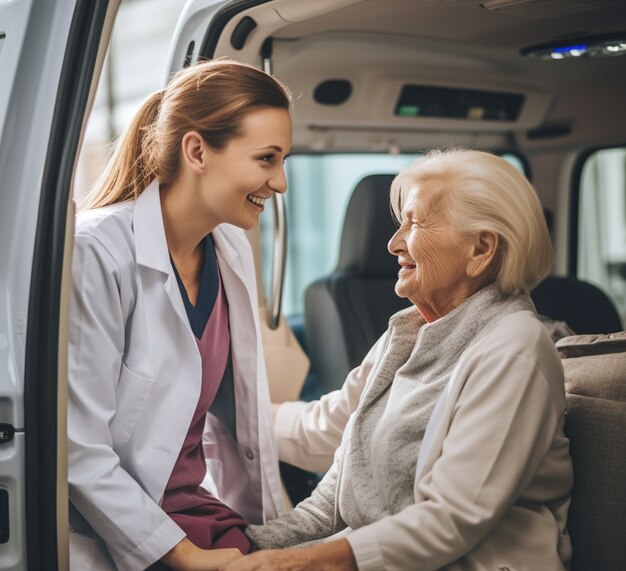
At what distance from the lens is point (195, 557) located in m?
1.95

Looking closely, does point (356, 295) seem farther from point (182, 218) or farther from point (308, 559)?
point (308, 559)

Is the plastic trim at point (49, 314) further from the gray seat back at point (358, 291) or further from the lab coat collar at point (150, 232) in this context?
the gray seat back at point (358, 291)

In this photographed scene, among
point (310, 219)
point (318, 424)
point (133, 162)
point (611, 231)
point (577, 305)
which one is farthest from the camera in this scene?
point (310, 219)

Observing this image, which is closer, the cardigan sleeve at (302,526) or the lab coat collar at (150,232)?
the lab coat collar at (150,232)

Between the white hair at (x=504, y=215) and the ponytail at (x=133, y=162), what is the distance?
27.3 inches

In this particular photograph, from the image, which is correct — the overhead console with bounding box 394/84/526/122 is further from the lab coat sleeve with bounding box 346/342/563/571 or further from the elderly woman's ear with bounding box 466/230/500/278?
the lab coat sleeve with bounding box 346/342/563/571

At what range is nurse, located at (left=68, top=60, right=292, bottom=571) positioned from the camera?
1914mm

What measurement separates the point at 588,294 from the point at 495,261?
1691 mm

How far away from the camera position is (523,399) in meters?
1.72

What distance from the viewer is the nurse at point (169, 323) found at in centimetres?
191

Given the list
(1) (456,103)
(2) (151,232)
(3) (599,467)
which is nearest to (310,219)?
(1) (456,103)

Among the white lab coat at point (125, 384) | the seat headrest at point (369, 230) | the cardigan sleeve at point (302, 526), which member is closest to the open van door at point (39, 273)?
the white lab coat at point (125, 384)

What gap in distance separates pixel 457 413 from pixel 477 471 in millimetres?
118

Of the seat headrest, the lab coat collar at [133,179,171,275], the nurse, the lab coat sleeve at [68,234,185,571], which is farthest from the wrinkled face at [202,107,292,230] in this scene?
the seat headrest
